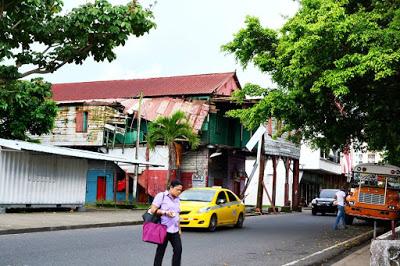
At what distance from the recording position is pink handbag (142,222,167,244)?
8.45 meters

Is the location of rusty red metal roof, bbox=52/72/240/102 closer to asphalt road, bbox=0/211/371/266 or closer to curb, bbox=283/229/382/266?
asphalt road, bbox=0/211/371/266

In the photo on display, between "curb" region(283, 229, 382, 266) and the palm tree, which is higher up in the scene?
the palm tree

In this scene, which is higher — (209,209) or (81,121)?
(81,121)

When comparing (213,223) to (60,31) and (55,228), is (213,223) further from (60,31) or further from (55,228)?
(60,31)

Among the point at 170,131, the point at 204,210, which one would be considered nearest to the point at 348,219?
the point at 204,210

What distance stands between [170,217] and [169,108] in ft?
96.5

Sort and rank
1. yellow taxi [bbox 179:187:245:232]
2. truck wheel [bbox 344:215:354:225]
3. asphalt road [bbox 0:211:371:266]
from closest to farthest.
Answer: asphalt road [bbox 0:211:371:266] → yellow taxi [bbox 179:187:245:232] → truck wheel [bbox 344:215:354:225]

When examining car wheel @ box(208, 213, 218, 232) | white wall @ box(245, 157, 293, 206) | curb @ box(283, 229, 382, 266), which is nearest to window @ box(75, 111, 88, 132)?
white wall @ box(245, 157, 293, 206)

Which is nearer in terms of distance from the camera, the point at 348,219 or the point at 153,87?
the point at 348,219

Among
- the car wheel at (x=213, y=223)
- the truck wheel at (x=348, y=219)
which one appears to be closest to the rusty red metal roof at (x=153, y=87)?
the truck wheel at (x=348, y=219)

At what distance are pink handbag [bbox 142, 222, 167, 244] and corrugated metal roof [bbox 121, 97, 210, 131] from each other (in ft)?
91.8

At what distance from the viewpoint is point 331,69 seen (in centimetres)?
1593

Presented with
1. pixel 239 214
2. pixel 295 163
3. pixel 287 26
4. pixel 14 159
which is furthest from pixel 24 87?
pixel 295 163

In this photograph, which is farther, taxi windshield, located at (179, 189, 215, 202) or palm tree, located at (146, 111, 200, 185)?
palm tree, located at (146, 111, 200, 185)
